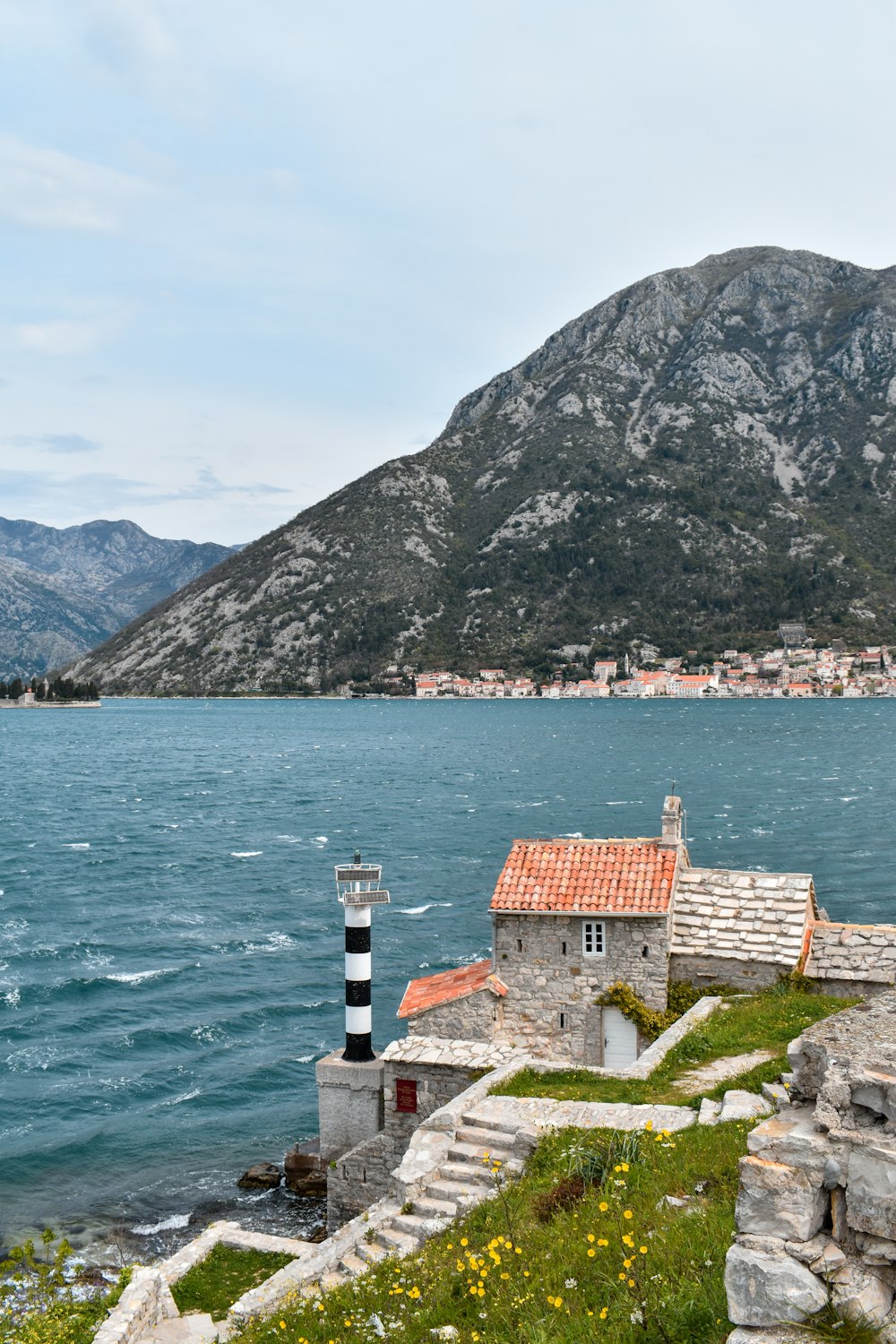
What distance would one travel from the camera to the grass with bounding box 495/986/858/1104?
49.5ft

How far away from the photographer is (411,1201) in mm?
13633

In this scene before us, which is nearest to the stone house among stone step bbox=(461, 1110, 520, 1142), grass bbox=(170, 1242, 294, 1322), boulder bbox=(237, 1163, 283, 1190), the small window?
the small window

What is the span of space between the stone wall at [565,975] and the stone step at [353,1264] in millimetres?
7423

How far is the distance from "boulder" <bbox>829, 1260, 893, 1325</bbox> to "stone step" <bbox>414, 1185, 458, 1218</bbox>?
26.3ft

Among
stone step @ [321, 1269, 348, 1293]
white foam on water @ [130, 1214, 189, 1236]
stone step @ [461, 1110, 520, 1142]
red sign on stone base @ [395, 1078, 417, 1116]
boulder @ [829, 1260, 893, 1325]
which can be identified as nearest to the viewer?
boulder @ [829, 1260, 893, 1325]

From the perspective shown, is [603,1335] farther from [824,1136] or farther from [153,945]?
[153,945]

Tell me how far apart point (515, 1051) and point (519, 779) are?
70883mm

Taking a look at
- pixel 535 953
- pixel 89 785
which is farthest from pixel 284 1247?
pixel 89 785

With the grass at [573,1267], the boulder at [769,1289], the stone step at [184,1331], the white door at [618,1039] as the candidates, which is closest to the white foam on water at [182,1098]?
the white door at [618,1039]

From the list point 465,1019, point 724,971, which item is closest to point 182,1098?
point 465,1019

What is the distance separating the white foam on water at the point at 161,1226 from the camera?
66.8ft

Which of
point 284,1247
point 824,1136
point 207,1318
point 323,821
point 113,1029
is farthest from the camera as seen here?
point 323,821

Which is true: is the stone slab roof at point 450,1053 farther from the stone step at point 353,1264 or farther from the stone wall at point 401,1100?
the stone step at point 353,1264

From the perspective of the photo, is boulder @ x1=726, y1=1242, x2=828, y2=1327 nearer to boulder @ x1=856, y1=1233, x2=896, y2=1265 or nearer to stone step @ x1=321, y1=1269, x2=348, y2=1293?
boulder @ x1=856, y1=1233, x2=896, y2=1265
